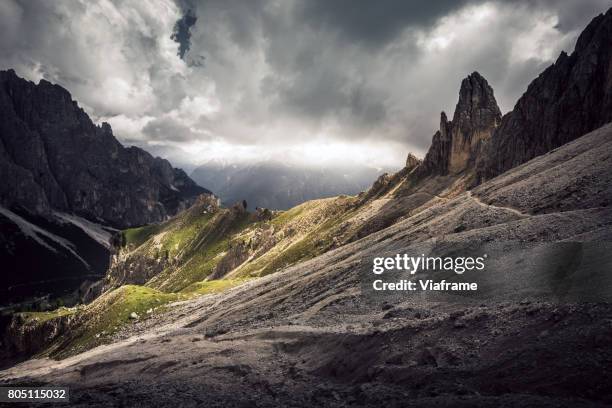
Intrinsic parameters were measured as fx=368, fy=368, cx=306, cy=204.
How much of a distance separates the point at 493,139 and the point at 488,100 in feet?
103

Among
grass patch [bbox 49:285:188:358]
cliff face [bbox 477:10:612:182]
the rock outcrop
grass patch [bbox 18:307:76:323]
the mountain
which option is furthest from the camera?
the rock outcrop

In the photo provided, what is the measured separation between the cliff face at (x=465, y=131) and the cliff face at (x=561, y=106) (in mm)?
17155

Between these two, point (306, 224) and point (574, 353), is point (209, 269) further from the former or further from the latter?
point (574, 353)

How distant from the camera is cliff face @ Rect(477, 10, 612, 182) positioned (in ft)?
273

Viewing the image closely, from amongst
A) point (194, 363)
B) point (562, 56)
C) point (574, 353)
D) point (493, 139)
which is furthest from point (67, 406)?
point (562, 56)

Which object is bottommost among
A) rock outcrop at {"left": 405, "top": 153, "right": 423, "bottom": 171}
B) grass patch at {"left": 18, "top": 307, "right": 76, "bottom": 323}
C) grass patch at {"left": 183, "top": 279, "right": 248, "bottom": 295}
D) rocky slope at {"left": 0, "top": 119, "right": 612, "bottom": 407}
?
grass patch at {"left": 18, "top": 307, "right": 76, "bottom": 323}

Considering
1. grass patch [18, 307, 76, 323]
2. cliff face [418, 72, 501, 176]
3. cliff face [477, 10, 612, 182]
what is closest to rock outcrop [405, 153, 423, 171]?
cliff face [418, 72, 501, 176]

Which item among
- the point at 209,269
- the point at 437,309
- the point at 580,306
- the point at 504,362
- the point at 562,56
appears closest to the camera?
the point at 504,362

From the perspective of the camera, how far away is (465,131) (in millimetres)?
130125

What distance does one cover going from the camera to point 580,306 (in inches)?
790

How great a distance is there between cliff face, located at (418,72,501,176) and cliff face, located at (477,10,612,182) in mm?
17155

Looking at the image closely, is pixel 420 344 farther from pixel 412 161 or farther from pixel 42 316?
pixel 412 161

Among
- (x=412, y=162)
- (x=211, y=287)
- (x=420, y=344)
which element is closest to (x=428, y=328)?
(x=420, y=344)

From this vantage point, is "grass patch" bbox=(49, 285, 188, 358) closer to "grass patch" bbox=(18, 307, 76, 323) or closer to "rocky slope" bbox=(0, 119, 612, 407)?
"grass patch" bbox=(18, 307, 76, 323)
